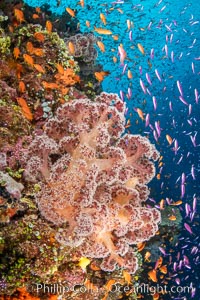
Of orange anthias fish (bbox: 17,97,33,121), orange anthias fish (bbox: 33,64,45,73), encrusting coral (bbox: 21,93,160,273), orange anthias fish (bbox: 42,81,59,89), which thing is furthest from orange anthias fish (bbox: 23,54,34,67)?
encrusting coral (bbox: 21,93,160,273)

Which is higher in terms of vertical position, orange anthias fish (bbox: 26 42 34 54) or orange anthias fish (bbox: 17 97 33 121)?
orange anthias fish (bbox: 26 42 34 54)

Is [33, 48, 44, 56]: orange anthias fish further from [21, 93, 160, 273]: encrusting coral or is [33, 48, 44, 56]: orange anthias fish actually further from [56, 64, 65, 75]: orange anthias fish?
[21, 93, 160, 273]: encrusting coral

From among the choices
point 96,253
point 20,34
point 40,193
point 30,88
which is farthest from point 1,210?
point 20,34

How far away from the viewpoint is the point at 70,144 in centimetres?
386

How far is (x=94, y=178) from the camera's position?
358 centimetres

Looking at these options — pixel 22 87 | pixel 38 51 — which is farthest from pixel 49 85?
pixel 38 51

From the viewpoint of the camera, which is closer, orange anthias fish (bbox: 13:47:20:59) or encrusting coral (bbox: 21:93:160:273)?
encrusting coral (bbox: 21:93:160:273)

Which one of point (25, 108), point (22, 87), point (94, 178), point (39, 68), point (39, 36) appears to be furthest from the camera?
point (39, 36)

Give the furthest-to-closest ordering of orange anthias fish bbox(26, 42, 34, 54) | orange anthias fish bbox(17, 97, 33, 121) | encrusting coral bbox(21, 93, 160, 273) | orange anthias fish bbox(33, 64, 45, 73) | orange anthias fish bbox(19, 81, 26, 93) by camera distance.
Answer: orange anthias fish bbox(26, 42, 34, 54) < orange anthias fish bbox(33, 64, 45, 73) < orange anthias fish bbox(19, 81, 26, 93) < orange anthias fish bbox(17, 97, 33, 121) < encrusting coral bbox(21, 93, 160, 273)

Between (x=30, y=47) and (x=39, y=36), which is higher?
(x=39, y=36)

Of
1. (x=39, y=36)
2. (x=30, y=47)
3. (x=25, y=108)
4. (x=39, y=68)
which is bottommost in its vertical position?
(x=25, y=108)

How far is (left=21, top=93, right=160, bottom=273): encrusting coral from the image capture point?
11.8ft

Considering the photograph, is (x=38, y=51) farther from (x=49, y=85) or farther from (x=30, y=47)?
(x=49, y=85)

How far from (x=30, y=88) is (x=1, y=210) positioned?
2229mm
